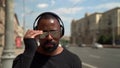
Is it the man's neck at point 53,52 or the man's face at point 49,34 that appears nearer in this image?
the man's face at point 49,34

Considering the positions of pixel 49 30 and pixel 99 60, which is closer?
pixel 49 30

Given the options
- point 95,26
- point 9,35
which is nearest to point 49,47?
point 9,35

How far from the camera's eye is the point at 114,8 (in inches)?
4985

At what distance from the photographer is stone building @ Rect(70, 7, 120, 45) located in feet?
407

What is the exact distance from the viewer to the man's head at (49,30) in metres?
3.21

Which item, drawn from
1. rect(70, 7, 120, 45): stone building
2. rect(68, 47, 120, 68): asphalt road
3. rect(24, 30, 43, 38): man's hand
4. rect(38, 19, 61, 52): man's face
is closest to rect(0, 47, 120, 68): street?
rect(68, 47, 120, 68): asphalt road

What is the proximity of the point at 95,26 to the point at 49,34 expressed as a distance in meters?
144

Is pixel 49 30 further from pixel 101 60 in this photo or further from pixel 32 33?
pixel 101 60

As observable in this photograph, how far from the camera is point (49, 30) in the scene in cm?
326

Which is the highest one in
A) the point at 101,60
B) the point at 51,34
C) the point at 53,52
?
the point at 51,34

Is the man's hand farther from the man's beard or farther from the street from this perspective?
the street

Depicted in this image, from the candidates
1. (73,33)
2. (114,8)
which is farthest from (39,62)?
(73,33)

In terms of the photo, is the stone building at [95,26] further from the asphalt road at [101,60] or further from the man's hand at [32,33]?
the man's hand at [32,33]

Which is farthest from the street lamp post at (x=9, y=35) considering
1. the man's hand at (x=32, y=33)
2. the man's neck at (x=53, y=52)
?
the man's hand at (x=32, y=33)
